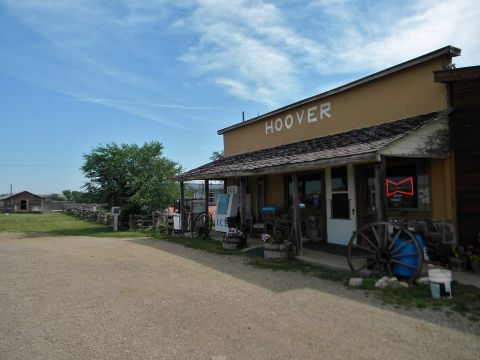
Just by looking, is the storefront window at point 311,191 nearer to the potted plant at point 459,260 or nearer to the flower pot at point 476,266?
the potted plant at point 459,260

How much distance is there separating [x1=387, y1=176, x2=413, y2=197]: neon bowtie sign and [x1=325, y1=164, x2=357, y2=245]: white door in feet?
4.35

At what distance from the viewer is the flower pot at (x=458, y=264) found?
732 centimetres

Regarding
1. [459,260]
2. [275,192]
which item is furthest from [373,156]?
[275,192]

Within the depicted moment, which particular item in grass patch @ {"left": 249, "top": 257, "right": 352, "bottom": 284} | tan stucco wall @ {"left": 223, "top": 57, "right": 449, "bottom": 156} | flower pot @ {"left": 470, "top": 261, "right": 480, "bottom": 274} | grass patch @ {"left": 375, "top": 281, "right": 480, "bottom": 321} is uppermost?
tan stucco wall @ {"left": 223, "top": 57, "right": 449, "bottom": 156}

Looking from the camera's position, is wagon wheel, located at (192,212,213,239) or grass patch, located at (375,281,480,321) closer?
grass patch, located at (375,281,480,321)

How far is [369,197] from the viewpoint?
32.4 ft

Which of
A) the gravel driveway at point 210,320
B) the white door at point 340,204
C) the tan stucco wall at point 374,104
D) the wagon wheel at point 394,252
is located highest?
the tan stucco wall at point 374,104

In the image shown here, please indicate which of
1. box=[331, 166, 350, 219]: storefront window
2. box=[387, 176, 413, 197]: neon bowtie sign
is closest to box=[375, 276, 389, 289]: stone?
→ box=[387, 176, 413, 197]: neon bowtie sign

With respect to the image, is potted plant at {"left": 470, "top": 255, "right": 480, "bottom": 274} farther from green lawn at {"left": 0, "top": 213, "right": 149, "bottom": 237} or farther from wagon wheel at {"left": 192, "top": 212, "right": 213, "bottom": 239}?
green lawn at {"left": 0, "top": 213, "right": 149, "bottom": 237}

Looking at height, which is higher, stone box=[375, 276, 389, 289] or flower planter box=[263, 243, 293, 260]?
flower planter box=[263, 243, 293, 260]

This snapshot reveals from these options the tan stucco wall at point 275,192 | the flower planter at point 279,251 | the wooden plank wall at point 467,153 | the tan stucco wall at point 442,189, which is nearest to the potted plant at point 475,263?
the wooden plank wall at point 467,153

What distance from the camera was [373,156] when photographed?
22.6ft

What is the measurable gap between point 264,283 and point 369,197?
14.1ft

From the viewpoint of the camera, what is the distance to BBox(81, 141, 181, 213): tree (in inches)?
833
